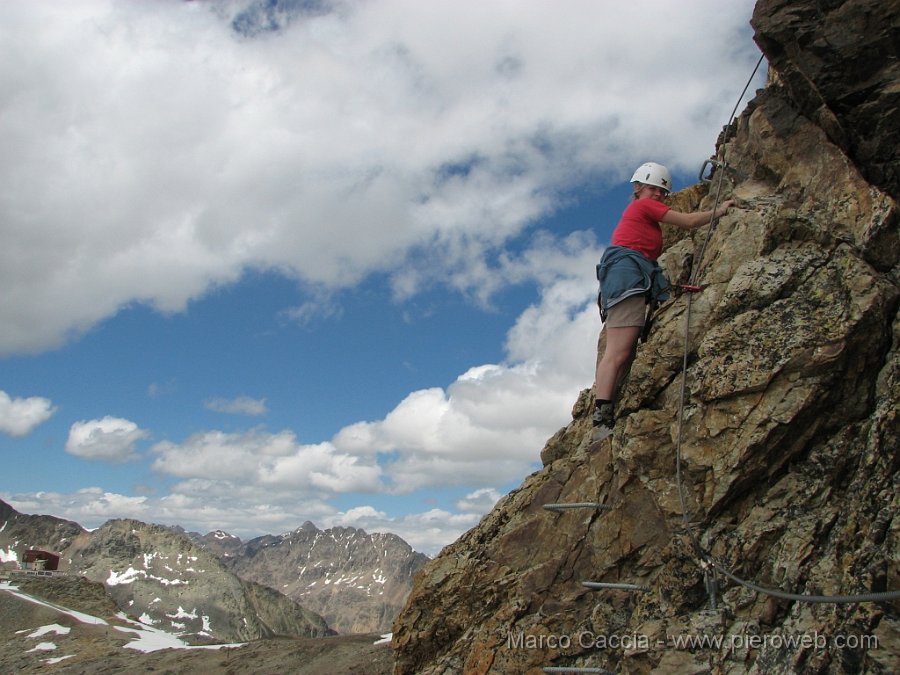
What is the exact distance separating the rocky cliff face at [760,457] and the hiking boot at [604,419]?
252mm

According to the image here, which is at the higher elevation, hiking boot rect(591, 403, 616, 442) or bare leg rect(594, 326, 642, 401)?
bare leg rect(594, 326, 642, 401)

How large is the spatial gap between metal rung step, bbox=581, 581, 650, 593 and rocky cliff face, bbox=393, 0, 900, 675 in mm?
66

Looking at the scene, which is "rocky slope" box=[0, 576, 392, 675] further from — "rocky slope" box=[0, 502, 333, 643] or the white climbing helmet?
"rocky slope" box=[0, 502, 333, 643]

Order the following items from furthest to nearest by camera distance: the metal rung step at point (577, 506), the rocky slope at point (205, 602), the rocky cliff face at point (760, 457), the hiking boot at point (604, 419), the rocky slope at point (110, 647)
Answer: the rocky slope at point (205, 602) < the rocky slope at point (110, 647) < the hiking boot at point (604, 419) < the metal rung step at point (577, 506) < the rocky cliff face at point (760, 457)

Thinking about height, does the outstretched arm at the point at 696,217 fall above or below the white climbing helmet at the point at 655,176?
below

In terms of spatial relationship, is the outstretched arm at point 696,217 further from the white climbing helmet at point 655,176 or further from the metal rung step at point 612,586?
the metal rung step at point 612,586

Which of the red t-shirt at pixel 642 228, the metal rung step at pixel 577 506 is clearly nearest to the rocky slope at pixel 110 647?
the metal rung step at pixel 577 506

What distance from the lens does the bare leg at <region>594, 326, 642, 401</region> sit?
1146cm

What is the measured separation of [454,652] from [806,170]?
10.2m

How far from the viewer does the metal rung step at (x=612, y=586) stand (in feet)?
31.6

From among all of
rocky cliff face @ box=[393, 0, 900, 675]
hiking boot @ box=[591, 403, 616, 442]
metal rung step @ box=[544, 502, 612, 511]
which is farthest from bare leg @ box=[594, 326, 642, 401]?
metal rung step @ box=[544, 502, 612, 511]

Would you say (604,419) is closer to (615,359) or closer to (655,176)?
(615,359)

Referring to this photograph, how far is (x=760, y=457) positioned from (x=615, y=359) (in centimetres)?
302

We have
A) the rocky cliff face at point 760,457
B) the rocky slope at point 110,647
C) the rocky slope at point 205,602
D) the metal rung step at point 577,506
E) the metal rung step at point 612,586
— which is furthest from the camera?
the rocky slope at point 205,602
